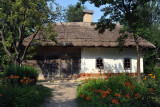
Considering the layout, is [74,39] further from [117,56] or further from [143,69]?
[143,69]

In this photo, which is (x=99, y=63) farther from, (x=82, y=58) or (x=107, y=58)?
(x=82, y=58)

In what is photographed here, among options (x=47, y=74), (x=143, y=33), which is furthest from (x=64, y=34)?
(x=143, y=33)

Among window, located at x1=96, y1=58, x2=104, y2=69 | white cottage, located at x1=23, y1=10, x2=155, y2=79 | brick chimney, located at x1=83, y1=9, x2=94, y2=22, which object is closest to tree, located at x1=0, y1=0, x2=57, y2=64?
white cottage, located at x1=23, y1=10, x2=155, y2=79

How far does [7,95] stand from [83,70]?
7523 mm

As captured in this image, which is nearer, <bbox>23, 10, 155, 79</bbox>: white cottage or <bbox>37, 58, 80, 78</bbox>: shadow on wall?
<bbox>23, 10, 155, 79</bbox>: white cottage

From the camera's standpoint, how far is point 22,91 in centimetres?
412

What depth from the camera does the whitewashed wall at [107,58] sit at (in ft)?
35.7

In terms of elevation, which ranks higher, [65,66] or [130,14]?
[130,14]

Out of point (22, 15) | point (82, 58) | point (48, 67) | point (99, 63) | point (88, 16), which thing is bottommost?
point (48, 67)

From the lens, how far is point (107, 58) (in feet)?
36.8

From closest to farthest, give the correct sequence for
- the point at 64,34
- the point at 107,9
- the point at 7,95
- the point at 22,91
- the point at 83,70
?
1. the point at 7,95
2. the point at 22,91
3. the point at 107,9
4. the point at 83,70
5. the point at 64,34

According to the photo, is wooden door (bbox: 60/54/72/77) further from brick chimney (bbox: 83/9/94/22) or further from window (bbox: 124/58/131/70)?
brick chimney (bbox: 83/9/94/22)

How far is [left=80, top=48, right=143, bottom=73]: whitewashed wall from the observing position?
35.7ft

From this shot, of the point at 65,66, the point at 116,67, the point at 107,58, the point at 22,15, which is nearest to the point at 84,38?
the point at 107,58
